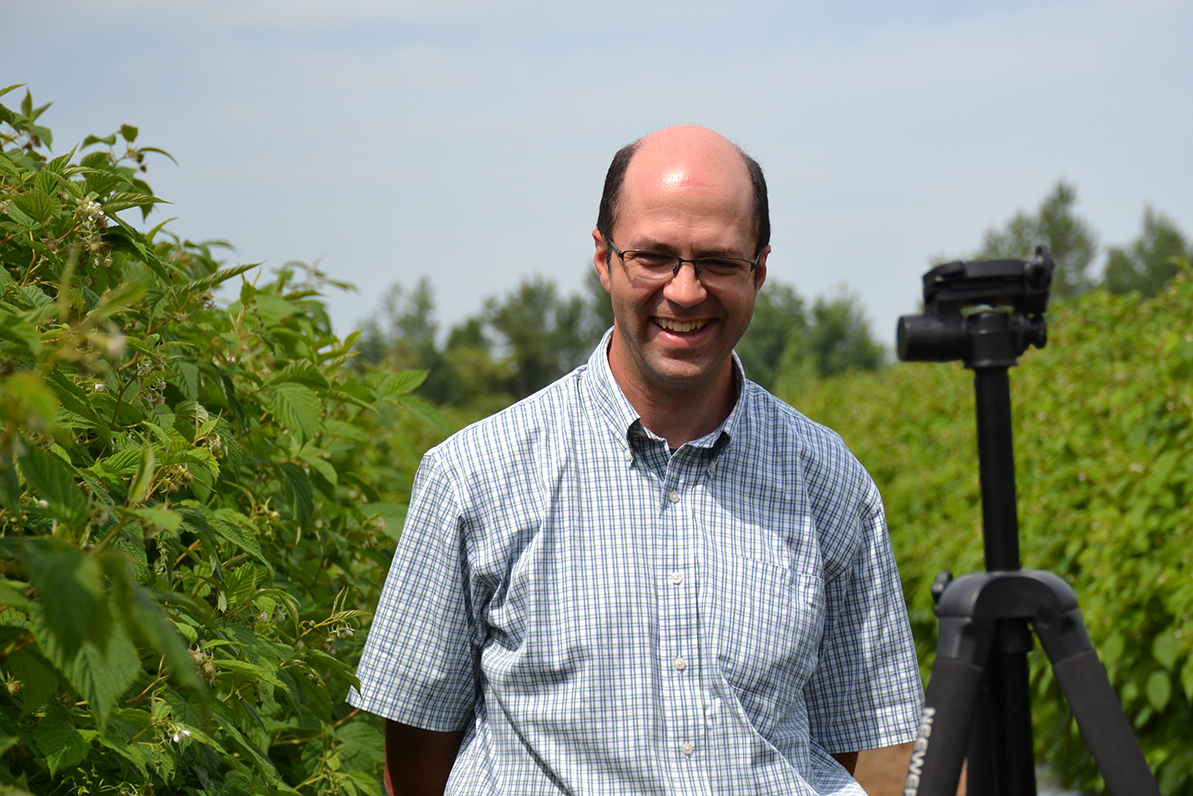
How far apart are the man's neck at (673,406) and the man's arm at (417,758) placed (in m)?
0.72

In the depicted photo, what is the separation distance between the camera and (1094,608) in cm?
443

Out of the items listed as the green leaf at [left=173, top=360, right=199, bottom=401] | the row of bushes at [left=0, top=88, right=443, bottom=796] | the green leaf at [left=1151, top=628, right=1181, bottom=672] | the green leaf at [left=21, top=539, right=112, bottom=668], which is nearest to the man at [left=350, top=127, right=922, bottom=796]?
the row of bushes at [left=0, top=88, right=443, bottom=796]

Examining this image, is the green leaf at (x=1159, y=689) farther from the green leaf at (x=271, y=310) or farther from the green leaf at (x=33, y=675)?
the green leaf at (x=33, y=675)

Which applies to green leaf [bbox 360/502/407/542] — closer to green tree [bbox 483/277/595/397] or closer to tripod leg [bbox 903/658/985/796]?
tripod leg [bbox 903/658/985/796]

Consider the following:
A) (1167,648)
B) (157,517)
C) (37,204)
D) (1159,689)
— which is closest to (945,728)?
(157,517)

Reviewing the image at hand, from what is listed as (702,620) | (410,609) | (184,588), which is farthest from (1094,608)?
(184,588)

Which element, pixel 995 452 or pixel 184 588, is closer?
pixel 995 452

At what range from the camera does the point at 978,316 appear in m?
1.35

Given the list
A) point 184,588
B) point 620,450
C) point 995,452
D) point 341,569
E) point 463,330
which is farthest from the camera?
point 463,330

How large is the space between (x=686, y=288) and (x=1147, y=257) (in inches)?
3679

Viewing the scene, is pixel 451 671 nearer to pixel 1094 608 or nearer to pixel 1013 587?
pixel 1013 587

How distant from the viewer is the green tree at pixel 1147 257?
267 feet

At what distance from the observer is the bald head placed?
6.79 feet

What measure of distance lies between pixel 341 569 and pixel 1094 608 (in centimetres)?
317
